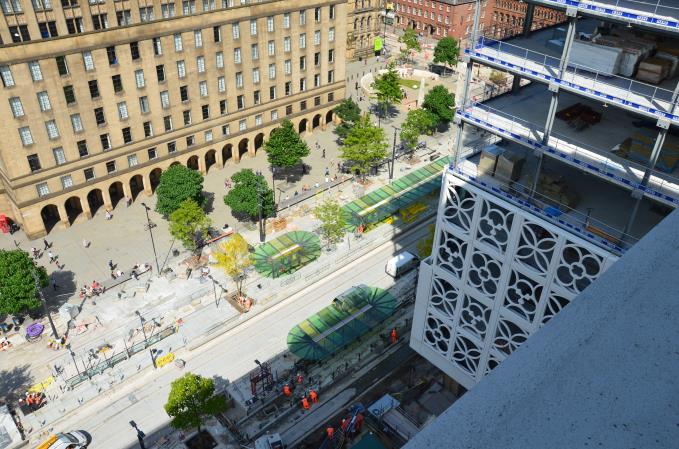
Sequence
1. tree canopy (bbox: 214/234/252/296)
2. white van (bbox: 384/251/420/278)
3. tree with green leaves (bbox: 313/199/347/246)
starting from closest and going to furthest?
tree canopy (bbox: 214/234/252/296)
white van (bbox: 384/251/420/278)
tree with green leaves (bbox: 313/199/347/246)

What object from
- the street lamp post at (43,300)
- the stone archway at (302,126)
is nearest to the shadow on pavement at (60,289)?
the street lamp post at (43,300)

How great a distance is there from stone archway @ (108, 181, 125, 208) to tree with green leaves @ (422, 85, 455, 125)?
51833mm

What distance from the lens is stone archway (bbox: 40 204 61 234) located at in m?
75.1

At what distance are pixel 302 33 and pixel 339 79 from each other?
1234 cm

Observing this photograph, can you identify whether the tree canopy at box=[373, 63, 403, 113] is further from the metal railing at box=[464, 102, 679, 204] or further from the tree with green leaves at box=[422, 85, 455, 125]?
the metal railing at box=[464, 102, 679, 204]

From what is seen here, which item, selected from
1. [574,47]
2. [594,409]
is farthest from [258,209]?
[594,409]

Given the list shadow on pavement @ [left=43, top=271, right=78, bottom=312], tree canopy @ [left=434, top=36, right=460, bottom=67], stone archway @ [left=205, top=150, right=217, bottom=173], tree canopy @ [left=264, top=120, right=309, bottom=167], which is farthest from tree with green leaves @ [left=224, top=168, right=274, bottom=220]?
tree canopy @ [left=434, top=36, right=460, bottom=67]

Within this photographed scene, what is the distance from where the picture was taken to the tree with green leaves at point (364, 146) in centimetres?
8319

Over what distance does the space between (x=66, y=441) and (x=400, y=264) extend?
37.7 meters

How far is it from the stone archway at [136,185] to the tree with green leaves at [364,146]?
29384 millimetres

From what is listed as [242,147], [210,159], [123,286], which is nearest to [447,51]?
[242,147]

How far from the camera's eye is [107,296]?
64062mm

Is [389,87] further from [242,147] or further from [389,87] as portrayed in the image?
[242,147]

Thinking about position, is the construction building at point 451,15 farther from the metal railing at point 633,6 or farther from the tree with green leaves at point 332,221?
the metal railing at point 633,6
